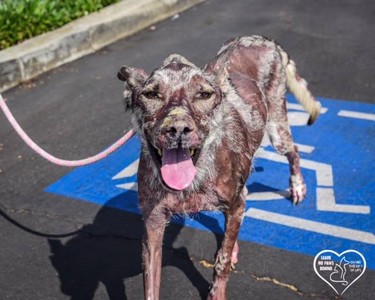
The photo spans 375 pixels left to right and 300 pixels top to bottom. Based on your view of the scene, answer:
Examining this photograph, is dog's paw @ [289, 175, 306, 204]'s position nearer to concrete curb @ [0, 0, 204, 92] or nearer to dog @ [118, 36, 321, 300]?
dog @ [118, 36, 321, 300]

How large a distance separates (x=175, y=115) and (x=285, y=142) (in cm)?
274

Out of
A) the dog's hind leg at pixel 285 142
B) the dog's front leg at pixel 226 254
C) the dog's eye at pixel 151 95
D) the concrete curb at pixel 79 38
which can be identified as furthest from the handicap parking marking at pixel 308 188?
the concrete curb at pixel 79 38

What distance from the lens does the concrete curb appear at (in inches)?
392

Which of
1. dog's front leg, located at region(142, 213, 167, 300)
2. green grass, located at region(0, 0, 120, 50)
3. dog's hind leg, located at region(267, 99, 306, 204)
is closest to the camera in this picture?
dog's front leg, located at region(142, 213, 167, 300)

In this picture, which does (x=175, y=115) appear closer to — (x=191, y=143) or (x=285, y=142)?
(x=191, y=143)

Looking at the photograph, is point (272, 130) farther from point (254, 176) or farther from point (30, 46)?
point (30, 46)

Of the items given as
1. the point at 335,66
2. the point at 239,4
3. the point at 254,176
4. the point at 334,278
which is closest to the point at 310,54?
the point at 335,66

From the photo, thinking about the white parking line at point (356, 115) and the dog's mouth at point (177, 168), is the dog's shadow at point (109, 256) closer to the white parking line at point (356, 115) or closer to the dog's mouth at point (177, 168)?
the dog's mouth at point (177, 168)

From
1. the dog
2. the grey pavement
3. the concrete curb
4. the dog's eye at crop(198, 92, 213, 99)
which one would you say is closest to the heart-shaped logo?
the grey pavement

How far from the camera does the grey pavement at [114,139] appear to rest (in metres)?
5.47

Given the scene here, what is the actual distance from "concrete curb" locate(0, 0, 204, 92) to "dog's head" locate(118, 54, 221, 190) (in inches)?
231

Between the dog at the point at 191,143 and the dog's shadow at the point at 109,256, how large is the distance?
1.83ft

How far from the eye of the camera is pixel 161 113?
4.14 metres

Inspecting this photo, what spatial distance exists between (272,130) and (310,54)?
459 cm
